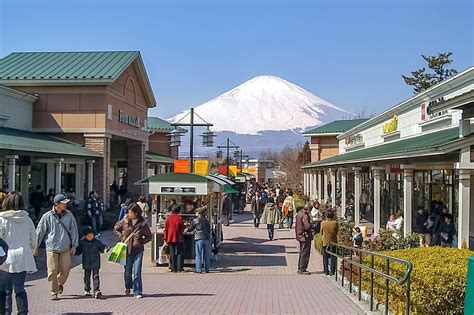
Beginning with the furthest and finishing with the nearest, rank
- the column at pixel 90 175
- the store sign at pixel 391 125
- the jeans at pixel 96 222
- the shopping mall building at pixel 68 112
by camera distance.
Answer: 1. the column at pixel 90 175
2. the shopping mall building at pixel 68 112
3. the store sign at pixel 391 125
4. the jeans at pixel 96 222

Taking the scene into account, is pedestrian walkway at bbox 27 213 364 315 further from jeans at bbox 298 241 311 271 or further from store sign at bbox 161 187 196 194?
store sign at bbox 161 187 196 194

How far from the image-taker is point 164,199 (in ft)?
60.3

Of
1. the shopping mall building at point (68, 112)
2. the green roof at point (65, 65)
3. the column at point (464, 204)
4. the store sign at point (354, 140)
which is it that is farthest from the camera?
the store sign at point (354, 140)

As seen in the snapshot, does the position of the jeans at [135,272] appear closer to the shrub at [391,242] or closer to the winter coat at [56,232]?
the winter coat at [56,232]

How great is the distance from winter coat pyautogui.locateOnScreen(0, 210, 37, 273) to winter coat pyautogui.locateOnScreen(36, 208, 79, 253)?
5.66ft

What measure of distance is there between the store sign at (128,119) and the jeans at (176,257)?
70.6 ft

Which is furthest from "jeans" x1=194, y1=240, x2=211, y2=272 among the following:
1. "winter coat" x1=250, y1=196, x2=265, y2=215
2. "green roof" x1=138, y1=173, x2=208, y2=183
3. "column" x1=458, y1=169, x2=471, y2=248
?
"winter coat" x1=250, y1=196, x2=265, y2=215

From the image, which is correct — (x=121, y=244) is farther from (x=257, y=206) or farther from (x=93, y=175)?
(x=93, y=175)

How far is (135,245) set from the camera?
11.1 metres

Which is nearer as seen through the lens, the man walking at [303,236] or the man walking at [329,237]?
the man walking at [329,237]

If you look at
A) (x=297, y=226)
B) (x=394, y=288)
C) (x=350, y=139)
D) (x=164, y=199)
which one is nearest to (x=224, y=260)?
(x=164, y=199)

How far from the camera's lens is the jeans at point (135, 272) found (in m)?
11.0

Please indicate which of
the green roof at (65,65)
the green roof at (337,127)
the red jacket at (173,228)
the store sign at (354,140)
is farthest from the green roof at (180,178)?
the green roof at (337,127)

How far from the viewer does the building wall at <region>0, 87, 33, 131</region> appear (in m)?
29.2
